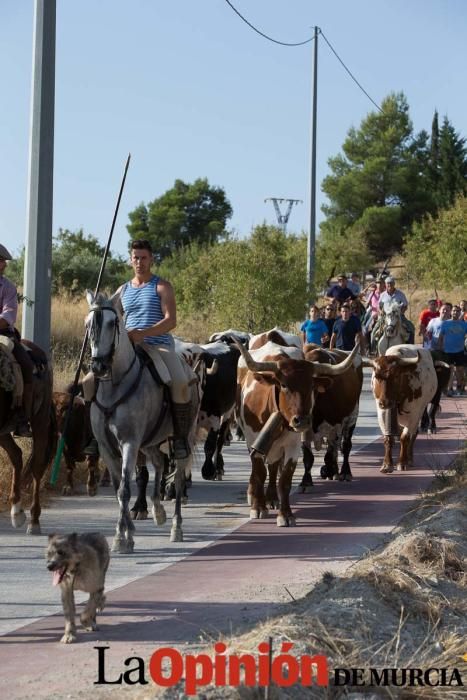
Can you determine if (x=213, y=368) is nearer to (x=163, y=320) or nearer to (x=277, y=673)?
(x=163, y=320)

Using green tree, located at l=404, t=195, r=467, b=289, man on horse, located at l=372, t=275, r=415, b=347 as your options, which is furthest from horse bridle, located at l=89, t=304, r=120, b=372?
green tree, located at l=404, t=195, r=467, b=289

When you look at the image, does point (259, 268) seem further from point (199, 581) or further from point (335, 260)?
point (335, 260)

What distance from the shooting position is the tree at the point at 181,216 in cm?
6938

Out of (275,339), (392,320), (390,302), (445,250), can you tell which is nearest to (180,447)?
(275,339)

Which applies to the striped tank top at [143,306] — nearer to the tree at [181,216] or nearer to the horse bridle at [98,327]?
the horse bridle at [98,327]

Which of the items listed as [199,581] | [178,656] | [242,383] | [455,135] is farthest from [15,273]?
[455,135]

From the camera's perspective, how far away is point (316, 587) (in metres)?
8.59

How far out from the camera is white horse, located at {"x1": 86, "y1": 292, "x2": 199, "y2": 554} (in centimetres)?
1112

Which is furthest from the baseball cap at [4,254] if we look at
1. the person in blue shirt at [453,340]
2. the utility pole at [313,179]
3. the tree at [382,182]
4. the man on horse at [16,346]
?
the tree at [382,182]

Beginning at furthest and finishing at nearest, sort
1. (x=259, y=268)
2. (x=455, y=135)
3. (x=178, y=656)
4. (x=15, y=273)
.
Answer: (x=455, y=135) → (x=15, y=273) → (x=259, y=268) → (x=178, y=656)

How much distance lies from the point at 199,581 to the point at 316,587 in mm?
1559

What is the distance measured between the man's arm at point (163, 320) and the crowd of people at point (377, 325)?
8314mm

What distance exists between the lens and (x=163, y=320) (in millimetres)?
12117

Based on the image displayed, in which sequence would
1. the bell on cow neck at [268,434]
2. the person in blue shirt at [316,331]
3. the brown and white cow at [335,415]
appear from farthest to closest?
the person in blue shirt at [316,331]
the brown and white cow at [335,415]
the bell on cow neck at [268,434]
